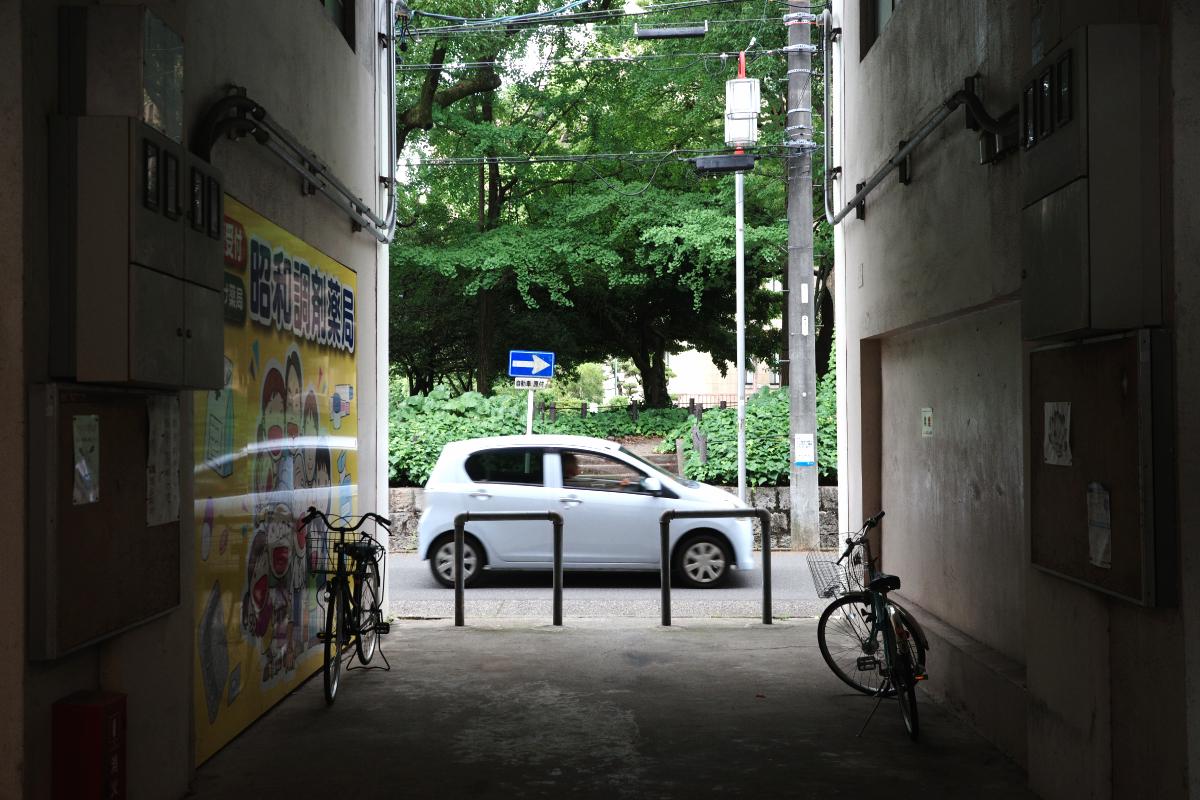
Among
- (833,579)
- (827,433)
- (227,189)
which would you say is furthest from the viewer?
(827,433)

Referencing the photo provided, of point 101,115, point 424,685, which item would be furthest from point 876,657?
point 101,115

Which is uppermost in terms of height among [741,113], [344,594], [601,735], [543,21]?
[543,21]

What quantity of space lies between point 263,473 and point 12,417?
118 inches

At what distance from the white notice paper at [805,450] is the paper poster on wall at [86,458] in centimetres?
1239

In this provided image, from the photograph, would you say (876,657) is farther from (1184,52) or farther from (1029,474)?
(1184,52)

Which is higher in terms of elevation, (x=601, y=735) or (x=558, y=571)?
(x=558, y=571)

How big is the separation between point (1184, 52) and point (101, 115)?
4154 mm

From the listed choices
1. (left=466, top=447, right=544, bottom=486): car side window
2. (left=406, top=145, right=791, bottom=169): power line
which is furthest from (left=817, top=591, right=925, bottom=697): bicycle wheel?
(left=406, top=145, right=791, bottom=169): power line

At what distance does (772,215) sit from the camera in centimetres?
2222

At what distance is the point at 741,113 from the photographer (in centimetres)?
1661

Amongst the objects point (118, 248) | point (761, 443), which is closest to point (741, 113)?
point (761, 443)

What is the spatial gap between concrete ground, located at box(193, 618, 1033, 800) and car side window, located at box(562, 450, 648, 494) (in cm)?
356

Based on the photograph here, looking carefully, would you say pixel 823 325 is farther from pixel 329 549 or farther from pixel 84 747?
pixel 84 747

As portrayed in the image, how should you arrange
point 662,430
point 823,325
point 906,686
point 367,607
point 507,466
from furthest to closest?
point 823,325 < point 662,430 < point 507,466 < point 367,607 < point 906,686
